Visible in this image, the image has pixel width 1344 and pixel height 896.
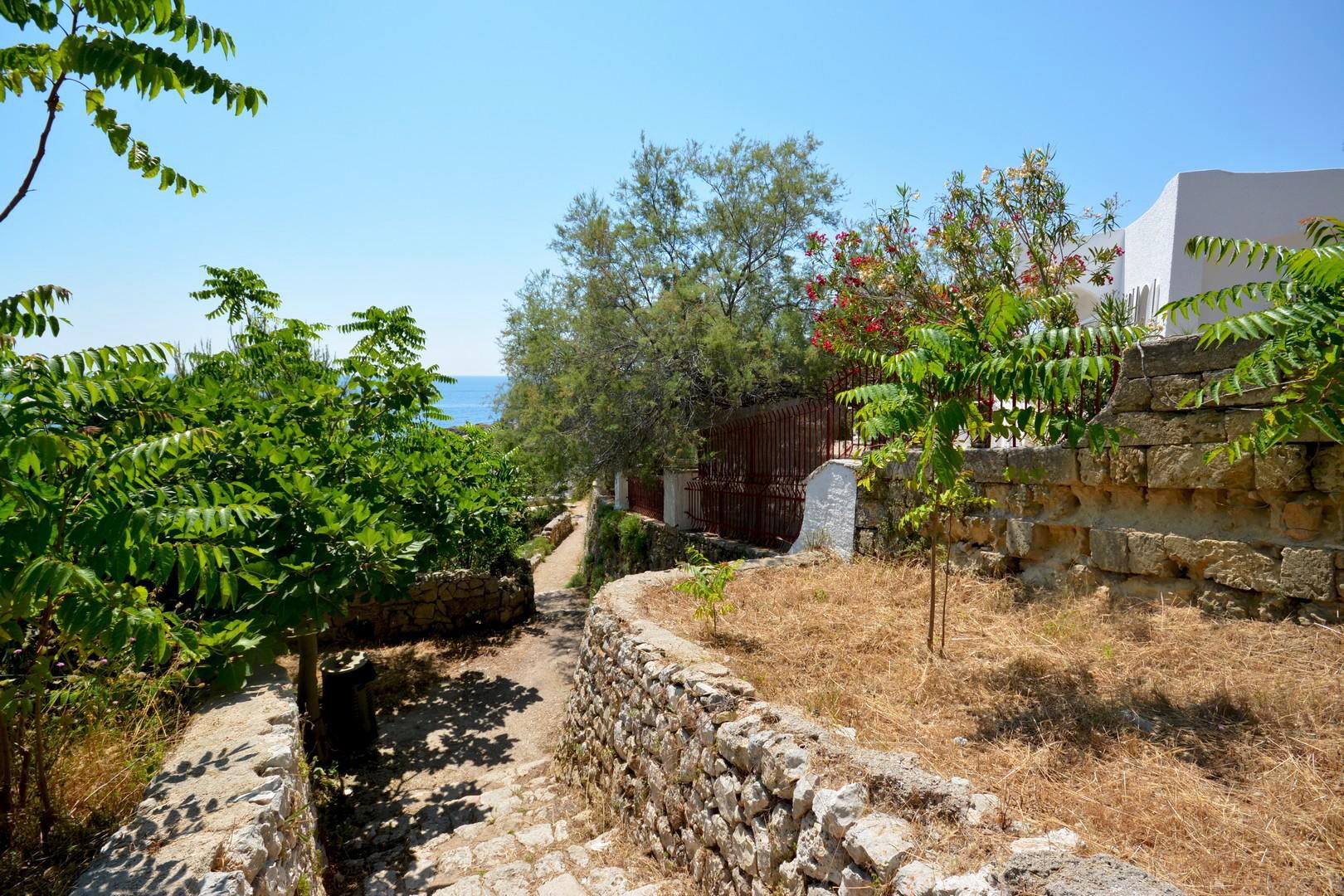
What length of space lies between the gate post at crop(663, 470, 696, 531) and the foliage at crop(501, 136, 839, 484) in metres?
0.98

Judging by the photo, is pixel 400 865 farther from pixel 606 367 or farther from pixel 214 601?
pixel 606 367

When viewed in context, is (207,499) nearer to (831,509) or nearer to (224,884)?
(224,884)

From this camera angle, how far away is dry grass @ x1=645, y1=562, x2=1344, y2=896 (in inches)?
90.1

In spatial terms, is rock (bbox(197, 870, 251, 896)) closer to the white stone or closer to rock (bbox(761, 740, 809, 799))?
rock (bbox(761, 740, 809, 799))

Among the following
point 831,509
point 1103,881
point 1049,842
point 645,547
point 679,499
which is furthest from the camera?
point 645,547

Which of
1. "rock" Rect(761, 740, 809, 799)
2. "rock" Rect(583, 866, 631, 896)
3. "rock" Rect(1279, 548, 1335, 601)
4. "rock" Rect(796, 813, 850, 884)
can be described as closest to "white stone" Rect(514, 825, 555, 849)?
"rock" Rect(583, 866, 631, 896)

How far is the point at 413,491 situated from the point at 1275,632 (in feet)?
21.2

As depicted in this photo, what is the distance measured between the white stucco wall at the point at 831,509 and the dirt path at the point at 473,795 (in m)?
3.42

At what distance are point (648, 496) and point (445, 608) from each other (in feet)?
16.8

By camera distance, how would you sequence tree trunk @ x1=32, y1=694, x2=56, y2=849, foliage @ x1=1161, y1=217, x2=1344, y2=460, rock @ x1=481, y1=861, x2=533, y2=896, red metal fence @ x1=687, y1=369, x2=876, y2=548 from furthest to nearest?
red metal fence @ x1=687, y1=369, x2=876, y2=548 < rock @ x1=481, y1=861, x2=533, y2=896 < foliage @ x1=1161, y1=217, x2=1344, y2=460 < tree trunk @ x1=32, y1=694, x2=56, y2=849

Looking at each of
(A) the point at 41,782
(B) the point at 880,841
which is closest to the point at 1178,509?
(B) the point at 880,841

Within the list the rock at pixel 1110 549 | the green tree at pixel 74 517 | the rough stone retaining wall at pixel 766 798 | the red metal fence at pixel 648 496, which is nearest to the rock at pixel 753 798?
the rough stone retaining wall at pixel 766 798

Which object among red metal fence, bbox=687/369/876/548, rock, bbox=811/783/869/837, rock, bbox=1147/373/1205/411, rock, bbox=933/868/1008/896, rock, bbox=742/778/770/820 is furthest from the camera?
red metal fence, bbox=687/369/876/548

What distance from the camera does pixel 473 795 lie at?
217 inches
